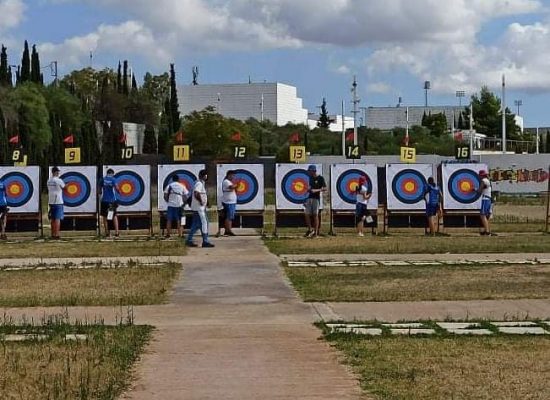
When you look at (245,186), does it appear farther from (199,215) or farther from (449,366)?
(449,366)

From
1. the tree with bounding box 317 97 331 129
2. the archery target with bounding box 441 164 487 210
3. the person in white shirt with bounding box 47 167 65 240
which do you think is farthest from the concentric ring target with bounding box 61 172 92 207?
the tree with bounding box 317 97 331 129

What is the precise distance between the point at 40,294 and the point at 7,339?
4093 mm

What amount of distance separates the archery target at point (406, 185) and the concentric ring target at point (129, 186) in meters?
7.26

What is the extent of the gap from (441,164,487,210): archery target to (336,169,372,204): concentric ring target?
2351mm

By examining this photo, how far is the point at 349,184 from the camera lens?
1164 inches

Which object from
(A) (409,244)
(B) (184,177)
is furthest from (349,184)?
(A) (409,244)

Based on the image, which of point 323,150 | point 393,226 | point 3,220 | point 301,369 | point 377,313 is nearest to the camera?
point 301,369

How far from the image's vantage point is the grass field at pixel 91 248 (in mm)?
21625

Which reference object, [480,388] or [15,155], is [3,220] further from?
[480,388]

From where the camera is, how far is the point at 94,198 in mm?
28797

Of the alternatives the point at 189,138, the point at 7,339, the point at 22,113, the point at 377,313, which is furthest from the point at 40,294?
the point at 189,138

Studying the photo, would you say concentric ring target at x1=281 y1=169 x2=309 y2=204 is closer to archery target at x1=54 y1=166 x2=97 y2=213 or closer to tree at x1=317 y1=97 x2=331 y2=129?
archery target at x1=54 y1=166 x2=97 y2=213

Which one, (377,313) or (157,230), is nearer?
(377,313)

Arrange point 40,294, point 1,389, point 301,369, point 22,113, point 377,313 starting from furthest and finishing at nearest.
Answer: point 22,113
point 40,294
point 377,313
point 301,369
point 1,389
